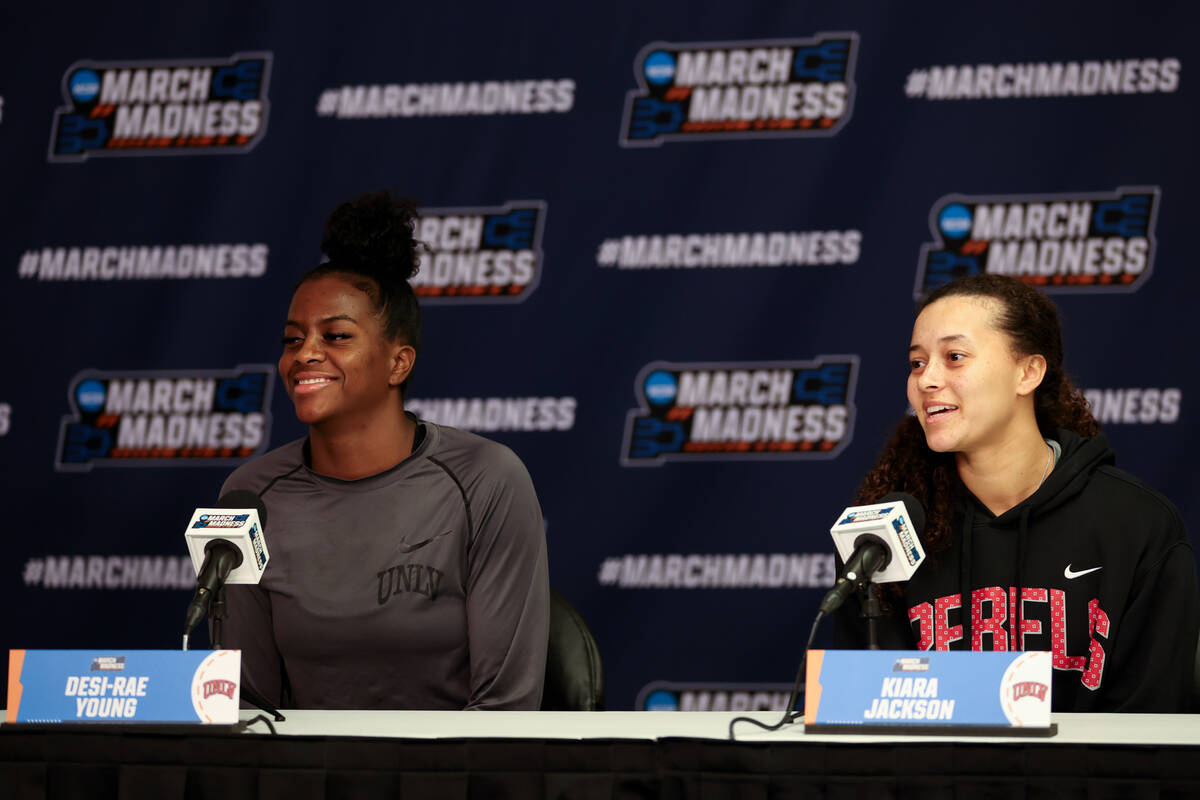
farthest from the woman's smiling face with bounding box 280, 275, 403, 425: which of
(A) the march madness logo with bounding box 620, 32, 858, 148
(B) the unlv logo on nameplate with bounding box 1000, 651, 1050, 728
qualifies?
(B) the unlv logo on nameplate with bounding box 1000, 651, 1050, 728

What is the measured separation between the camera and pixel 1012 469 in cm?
218

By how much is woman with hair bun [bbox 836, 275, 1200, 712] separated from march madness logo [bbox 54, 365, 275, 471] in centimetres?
189

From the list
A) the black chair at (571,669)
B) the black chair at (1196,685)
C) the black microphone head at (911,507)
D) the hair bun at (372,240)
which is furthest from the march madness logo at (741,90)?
the black microphone head at (911,507)

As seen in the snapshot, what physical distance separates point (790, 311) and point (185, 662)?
2.09 m

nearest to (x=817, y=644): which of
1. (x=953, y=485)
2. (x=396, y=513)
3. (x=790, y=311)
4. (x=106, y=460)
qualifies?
(x=790, y=311)

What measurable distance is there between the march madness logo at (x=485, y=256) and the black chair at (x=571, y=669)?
4.31 feet

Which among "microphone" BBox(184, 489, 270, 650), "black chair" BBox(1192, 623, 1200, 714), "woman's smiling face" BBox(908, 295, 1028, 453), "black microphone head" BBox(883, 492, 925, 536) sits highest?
"woman's smiling face" BBox(908, 295, 1028, 453)

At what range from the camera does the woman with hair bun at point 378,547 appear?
2.21 metres

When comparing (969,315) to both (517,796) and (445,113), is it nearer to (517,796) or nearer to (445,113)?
(517,796)

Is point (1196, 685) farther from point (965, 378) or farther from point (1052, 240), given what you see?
point (1052, 240)

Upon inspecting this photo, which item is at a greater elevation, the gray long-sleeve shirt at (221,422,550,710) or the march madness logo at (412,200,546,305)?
the march madness logo at (412,200,546,305)

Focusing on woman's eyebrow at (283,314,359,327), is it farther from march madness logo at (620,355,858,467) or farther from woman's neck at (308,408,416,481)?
march madness logo at (620,355,858,467)

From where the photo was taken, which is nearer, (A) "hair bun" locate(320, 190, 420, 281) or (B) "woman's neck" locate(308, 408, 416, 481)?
(B) "woman's neck" locate(308, 408, 416, 481)

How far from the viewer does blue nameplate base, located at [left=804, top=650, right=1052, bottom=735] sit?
1458 millimetres
